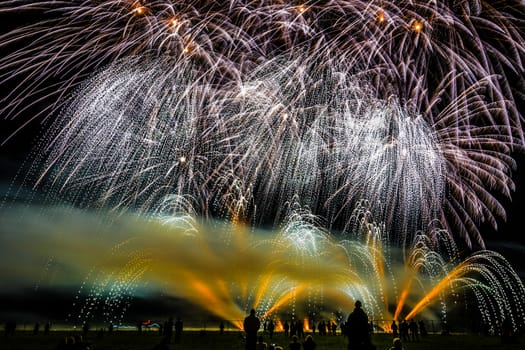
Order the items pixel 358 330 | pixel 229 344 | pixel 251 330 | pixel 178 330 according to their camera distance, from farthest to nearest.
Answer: pixel 178 330 → pixel 229 344 → pixel 251 330 → pixel 358 330

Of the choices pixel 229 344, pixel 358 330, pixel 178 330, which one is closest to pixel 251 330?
pixel 358 330

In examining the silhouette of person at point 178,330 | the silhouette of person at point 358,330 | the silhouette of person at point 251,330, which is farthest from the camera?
the silhouette of person at point 178,330

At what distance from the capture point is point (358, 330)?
9195 millimetres

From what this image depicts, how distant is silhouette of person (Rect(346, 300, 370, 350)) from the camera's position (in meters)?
9.15

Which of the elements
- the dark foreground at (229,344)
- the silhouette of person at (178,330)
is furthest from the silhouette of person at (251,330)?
the silhouette of person at (178,330)

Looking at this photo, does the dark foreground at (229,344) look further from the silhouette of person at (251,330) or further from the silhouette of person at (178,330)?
the silhouette of person at (251,330)

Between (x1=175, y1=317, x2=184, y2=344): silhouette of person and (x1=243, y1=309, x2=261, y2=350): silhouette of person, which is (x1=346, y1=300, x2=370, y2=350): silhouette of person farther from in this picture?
(x1=175, y1=317, x2=184, y2=344): silhouette of person

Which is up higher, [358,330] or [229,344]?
[358,330]

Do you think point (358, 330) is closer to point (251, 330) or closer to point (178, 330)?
point (251, 330)

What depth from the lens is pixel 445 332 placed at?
33000 millimetres

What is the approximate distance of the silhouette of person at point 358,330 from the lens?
9.15 metres

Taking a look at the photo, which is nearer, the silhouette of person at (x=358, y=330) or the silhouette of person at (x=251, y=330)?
the silhouette of person at (x=358, y=330)

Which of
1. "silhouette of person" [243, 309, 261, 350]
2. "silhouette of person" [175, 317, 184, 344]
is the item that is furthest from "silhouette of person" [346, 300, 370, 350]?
"silhouette of person" [175, 317, 184, 344]

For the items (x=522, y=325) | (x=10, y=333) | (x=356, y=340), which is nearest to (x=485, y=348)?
(x=356, y=340)
